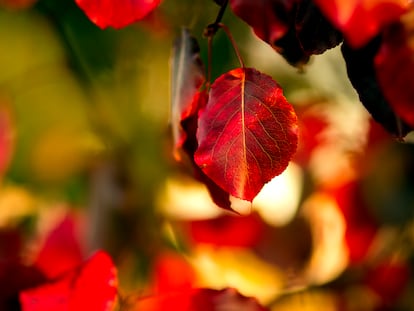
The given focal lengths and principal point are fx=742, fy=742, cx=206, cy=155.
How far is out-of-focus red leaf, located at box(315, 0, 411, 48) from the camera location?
416 millimetres

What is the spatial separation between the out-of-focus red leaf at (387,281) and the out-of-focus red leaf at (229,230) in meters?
0.21

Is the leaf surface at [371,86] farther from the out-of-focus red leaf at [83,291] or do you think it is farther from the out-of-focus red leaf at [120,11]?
the out-of-focus red leaf at [83,291]

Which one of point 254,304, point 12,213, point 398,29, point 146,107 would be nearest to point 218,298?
point 254,304

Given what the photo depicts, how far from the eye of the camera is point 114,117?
1470mm

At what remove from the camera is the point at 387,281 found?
1281mm

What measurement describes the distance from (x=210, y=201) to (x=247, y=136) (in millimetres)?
918

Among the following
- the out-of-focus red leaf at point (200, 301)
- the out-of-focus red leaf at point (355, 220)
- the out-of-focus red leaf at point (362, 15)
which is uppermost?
the out-of-focus red leaf at point (362, 15)

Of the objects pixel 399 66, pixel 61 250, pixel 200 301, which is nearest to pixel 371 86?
pixel 399 66

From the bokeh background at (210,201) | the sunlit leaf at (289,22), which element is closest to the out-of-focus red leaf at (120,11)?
the sunlit leaf at (289,22)

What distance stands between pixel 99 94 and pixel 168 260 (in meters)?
0.35

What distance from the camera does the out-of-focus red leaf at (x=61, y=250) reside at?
53.4 inches

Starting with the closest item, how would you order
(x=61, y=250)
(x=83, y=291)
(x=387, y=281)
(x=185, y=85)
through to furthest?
1. (x=185, y=85)
2. (x=83, y=291)
3. (x=387, y=281)
4. (x=61, y=250)

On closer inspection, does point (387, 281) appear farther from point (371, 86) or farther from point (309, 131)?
point (371, 86)

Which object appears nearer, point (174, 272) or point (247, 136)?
point (247, 136)
